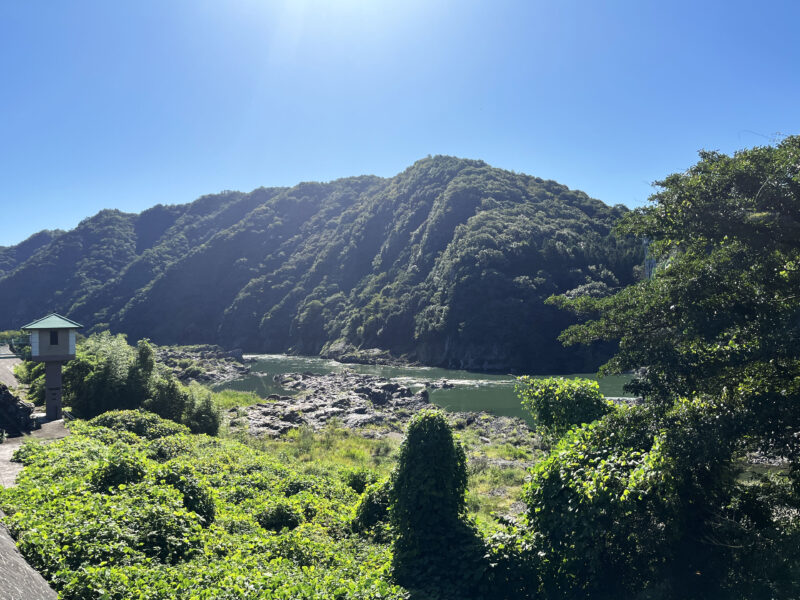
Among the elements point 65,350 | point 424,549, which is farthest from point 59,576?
point 65,350

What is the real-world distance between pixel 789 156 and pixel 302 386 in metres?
54.8

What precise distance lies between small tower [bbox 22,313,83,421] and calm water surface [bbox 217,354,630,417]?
75.3ft

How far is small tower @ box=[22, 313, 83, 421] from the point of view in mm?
21094

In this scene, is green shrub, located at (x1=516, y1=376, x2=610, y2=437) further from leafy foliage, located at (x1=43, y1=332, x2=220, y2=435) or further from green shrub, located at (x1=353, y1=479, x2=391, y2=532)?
leafy foliage, located at (x1=43, y1=332, x2=220, y2=435)

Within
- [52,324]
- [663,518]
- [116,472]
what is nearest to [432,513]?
[663,518]

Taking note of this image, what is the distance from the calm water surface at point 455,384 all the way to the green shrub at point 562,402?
23.1 m

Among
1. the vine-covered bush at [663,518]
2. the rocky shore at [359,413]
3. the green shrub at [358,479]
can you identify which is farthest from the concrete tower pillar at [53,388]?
the vine-covered bush at [663,518]

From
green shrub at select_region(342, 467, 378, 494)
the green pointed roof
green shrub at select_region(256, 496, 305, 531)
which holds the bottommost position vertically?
green shrub at select_region(342, 467, 378, 494)

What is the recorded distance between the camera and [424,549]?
961cm

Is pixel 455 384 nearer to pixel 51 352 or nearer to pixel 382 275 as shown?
pixel 51 352

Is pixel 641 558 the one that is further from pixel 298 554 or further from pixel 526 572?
pixel 298 554

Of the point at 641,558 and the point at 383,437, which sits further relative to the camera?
the point at 383,437

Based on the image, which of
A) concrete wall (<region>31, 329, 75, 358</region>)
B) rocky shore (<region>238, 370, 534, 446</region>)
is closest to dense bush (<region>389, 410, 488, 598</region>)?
rocky shore (<region>238, 370, 534, 446</region>)

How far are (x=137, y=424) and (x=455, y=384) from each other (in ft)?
151
